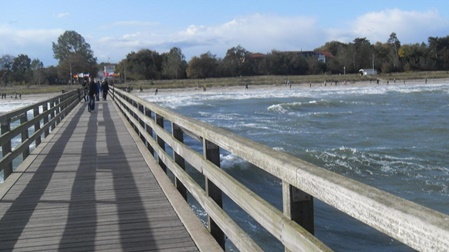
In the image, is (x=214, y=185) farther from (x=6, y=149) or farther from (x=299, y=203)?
(x=6, y=149)

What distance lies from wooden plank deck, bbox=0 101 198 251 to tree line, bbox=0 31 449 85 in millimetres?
124097

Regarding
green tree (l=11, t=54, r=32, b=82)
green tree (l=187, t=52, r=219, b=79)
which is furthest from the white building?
green tree (l=11, t=54, r=32, b=82)

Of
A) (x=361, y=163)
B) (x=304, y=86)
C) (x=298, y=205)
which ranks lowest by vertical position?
(x=304, y=86)

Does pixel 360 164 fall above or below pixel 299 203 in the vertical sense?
below

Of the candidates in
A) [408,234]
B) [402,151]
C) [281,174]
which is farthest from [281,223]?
[402,151]

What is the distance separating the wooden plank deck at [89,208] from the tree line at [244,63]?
124097 mm

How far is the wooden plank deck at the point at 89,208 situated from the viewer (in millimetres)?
4406

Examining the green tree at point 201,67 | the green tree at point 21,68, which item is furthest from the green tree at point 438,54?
the green tree at point 21,68

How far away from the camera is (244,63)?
472 feet

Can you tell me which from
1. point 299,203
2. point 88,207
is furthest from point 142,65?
point 299,203

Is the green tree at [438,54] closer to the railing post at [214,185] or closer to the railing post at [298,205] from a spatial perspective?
the railing post at [214,185]

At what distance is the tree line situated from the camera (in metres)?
136

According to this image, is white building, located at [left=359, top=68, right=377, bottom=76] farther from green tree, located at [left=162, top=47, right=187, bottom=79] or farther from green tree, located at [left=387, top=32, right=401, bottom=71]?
green tree, located at [left=162, top=47, right=187, bottom=79]

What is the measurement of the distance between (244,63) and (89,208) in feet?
458
